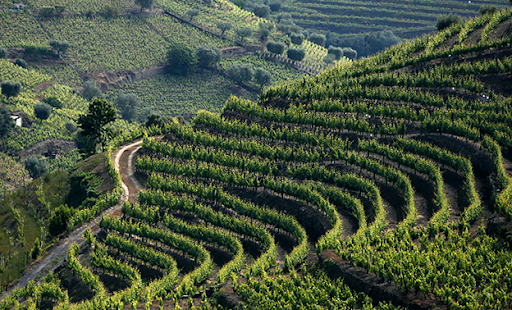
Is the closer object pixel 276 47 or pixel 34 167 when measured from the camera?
pixel 34 167

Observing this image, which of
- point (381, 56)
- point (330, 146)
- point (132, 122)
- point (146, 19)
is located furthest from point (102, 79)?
point (330, 146)

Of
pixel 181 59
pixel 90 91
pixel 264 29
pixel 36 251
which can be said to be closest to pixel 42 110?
pixel 90 91

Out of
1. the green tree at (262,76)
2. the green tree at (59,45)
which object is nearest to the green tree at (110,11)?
the green tree at (59,45)

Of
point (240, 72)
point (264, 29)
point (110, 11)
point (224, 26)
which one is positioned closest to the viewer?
point (240, 72)

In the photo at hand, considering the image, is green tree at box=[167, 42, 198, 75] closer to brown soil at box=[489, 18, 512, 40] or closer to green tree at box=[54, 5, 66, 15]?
green tree at box=[54, 5, 66, 15]

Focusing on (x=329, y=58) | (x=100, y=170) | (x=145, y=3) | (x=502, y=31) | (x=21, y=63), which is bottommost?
(x=21, y=63)

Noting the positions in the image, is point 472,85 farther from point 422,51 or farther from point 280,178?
point 280,178

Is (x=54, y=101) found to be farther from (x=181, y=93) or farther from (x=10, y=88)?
(x=181, y=93)
